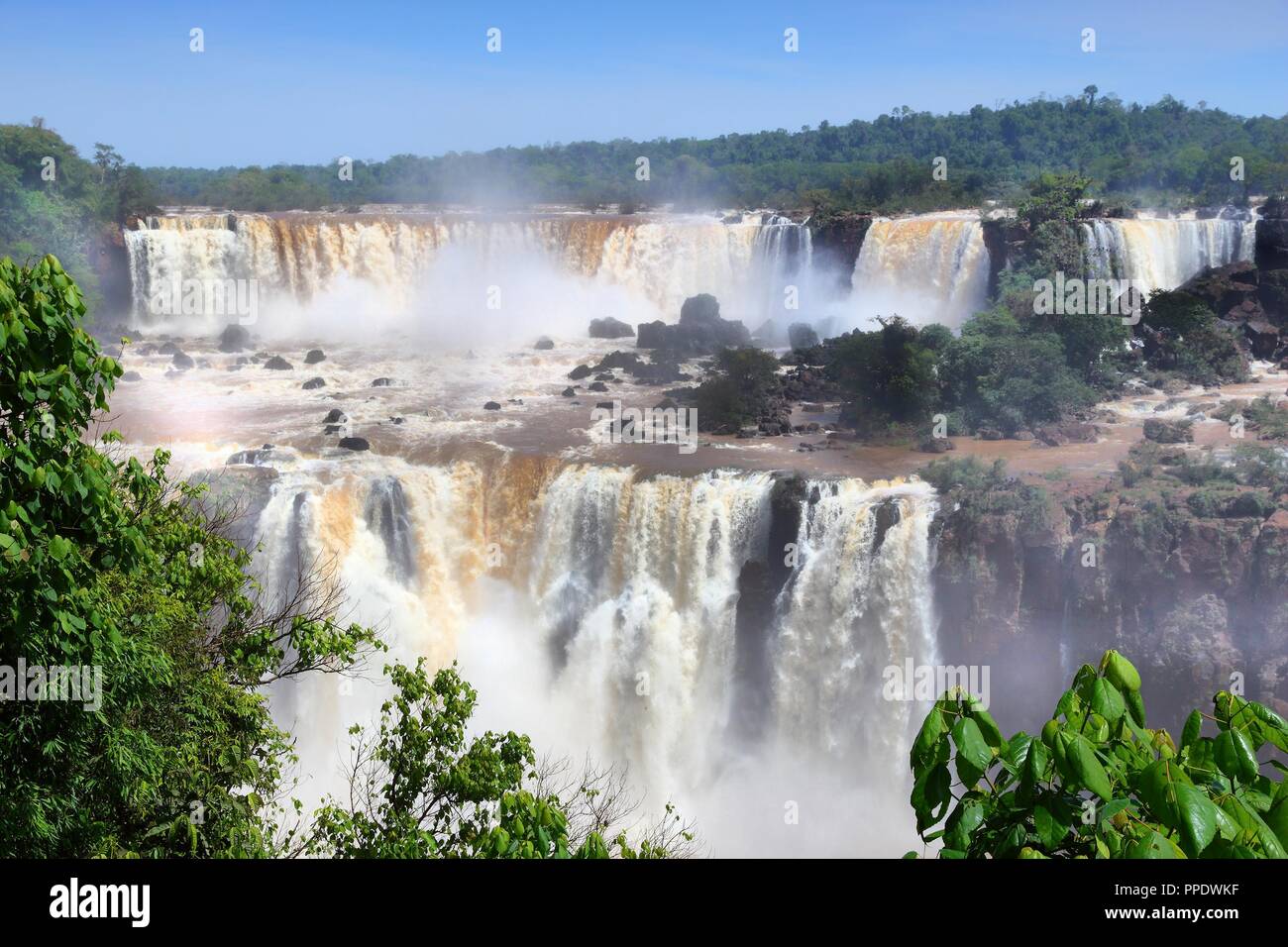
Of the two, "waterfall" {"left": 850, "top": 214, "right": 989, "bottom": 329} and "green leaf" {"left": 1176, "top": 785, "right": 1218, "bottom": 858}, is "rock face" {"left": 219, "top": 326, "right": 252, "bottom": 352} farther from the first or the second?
"green leaf" {"left": 1176, "top": 785, "right": 1218, "bottom": 858}

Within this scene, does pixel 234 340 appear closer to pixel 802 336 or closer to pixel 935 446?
pixel 802 336

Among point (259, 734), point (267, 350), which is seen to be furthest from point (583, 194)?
point (259, 734)

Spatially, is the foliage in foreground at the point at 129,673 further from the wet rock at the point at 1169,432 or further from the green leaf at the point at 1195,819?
the wet rock at the point at 1169,432

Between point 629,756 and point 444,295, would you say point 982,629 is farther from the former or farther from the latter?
point 444,295

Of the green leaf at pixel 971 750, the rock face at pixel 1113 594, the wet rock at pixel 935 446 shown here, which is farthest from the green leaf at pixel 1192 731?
the wet rock at pixel 935 446

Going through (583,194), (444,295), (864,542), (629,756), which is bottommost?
(629,756)

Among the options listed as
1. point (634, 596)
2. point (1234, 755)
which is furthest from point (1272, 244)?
Answer: point (1234, 755)
